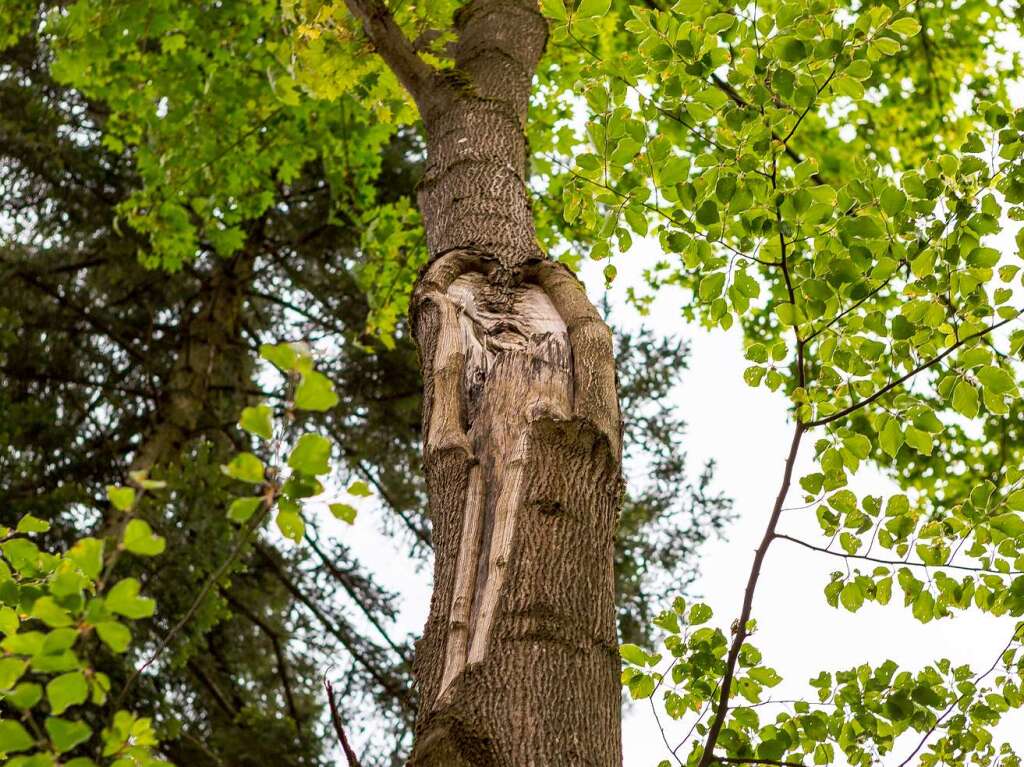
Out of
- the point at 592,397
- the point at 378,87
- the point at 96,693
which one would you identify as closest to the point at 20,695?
the point at 96,693

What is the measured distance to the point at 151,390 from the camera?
9805mm

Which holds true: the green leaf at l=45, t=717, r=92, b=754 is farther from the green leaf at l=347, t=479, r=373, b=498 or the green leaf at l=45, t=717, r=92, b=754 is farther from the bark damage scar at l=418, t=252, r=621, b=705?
the bark damage scar at l=418, t=252, r=621, b=705

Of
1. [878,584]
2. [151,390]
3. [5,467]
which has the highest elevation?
[151,390]

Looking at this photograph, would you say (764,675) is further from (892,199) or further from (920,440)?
(892,199)

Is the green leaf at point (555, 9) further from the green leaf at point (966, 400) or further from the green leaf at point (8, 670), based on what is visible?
the green leaf at point (8, 670)

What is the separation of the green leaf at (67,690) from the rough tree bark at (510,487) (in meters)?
0.64

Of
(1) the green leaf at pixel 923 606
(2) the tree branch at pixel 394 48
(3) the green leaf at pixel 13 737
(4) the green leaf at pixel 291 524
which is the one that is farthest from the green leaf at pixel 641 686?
(2) the tree branch at pixel 394 48

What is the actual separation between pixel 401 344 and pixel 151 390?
247cm

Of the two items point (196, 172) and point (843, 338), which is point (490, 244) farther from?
point (196, 172)

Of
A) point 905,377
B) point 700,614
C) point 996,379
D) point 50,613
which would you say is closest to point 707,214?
point 905,377

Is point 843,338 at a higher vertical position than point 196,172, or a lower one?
lower

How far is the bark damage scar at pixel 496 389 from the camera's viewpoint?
209cm

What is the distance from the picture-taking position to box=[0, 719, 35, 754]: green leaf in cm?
136

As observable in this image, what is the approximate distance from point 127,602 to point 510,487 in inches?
37.1
